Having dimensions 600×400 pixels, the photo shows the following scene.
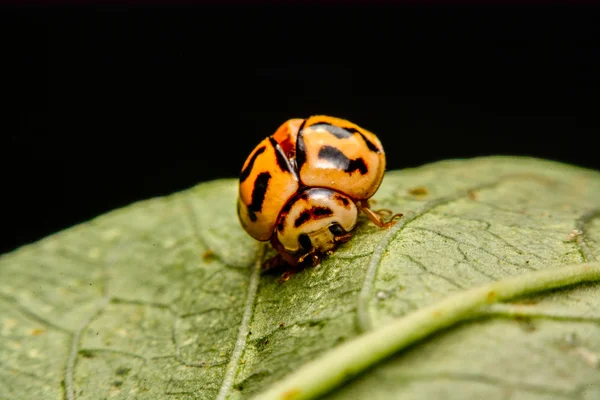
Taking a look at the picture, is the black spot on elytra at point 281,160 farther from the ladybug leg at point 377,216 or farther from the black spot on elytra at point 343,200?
the ladybug leg at point 377,216

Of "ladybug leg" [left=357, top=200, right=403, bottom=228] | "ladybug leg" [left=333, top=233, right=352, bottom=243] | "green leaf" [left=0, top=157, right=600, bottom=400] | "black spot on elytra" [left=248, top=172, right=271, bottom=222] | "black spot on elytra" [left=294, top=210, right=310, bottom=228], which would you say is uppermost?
"black spot on elytra" [left=248, top=172, right=271, bottom=222]

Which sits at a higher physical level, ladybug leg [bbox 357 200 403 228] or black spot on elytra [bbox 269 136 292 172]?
black spot on elytra [bbox 269 136 292 172]

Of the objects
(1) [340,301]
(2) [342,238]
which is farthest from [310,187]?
(1) [340,301]

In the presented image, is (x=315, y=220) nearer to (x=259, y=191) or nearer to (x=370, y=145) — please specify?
(x=259, y=191)

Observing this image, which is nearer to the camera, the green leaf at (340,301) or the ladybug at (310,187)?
the green leaf at (340,301)

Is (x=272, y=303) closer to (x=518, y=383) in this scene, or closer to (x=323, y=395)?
(x=323, y=395)

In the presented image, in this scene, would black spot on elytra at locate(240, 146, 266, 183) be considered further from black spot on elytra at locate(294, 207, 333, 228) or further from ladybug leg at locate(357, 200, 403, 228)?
ladybug leg at locate(357, 200, 403, 228)

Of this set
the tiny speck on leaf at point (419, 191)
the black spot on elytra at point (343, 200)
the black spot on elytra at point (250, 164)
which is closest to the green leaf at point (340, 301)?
the tiny speck on leaf at point (419, 191)

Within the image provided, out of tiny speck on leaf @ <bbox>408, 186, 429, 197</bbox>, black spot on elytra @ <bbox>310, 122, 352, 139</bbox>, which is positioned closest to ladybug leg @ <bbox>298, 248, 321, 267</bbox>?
black spot on elytra @ <bbox>310, 122, 352, 139</bbox>
